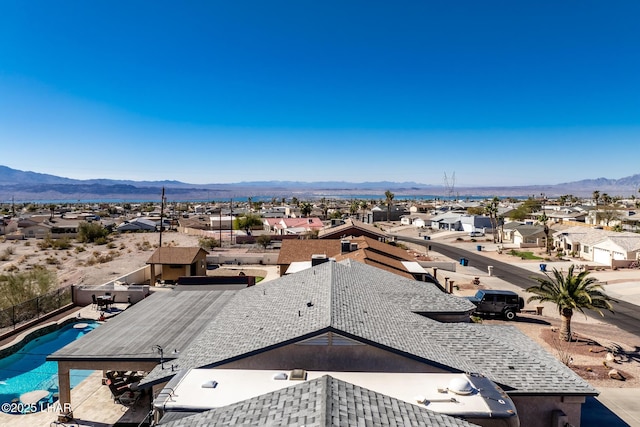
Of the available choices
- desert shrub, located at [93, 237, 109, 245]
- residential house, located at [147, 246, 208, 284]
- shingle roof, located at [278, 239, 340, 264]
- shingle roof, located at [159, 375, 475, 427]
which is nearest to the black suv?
shingle roof, located at [278, 239, 340, 264]

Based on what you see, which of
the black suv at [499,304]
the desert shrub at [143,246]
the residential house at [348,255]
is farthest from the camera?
the desert shrub at [143,246]

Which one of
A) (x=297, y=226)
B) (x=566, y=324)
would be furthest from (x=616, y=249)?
(x=297, y=226)

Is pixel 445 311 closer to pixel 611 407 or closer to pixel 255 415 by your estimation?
pixel 611 407

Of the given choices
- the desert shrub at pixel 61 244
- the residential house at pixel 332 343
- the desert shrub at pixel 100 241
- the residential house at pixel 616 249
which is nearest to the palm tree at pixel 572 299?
the residential house at pixel 332 343

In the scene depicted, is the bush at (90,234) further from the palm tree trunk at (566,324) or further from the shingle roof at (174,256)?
the palm tree trunk at (566,324)

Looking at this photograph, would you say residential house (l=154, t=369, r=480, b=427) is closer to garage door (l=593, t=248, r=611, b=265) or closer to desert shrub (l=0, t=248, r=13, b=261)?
garage door (l=593, t=248, r=611, b=265)

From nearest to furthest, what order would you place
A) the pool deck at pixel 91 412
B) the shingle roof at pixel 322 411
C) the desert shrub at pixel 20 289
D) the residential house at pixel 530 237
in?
the shingle roof at pixel 322 411, the pool deck at pixel 91 412, the desert shrub at pixel 20 289, the residential house at pixel 530 237

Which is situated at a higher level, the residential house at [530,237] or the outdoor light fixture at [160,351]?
the outdoor light fixture at [160,351]
